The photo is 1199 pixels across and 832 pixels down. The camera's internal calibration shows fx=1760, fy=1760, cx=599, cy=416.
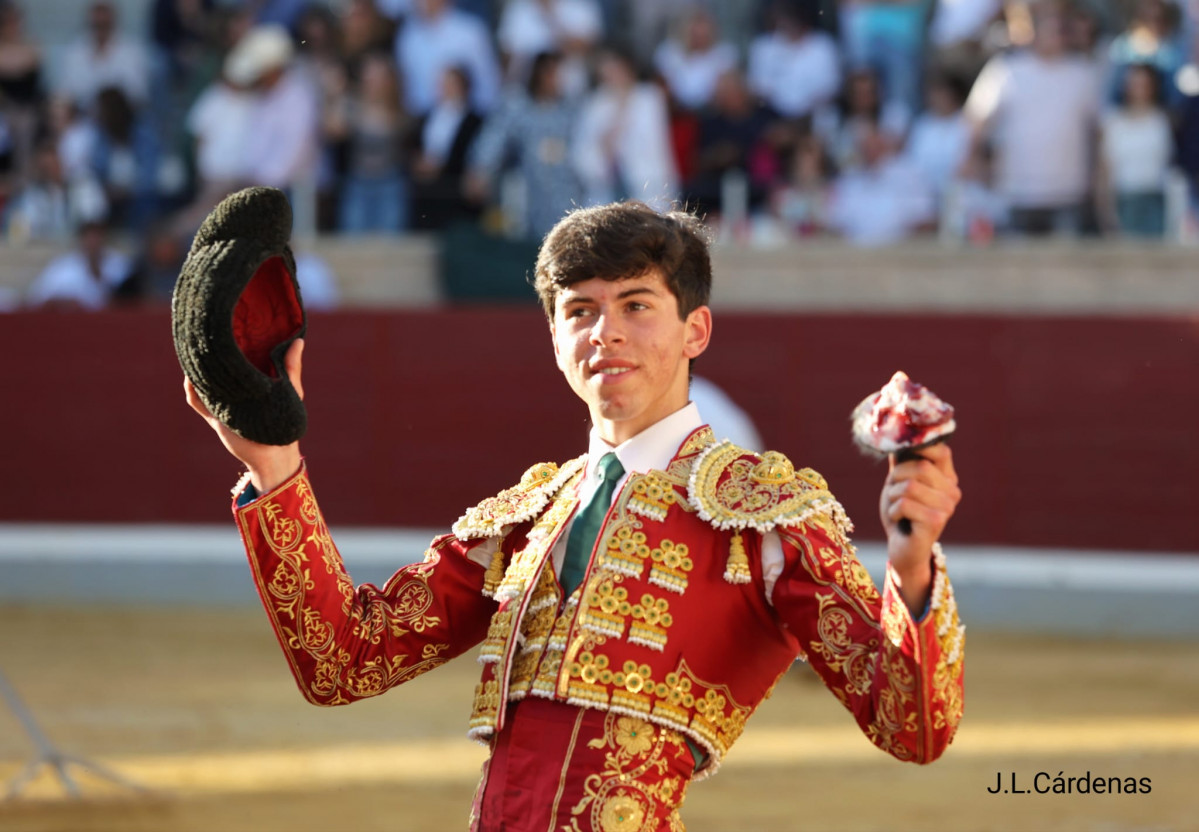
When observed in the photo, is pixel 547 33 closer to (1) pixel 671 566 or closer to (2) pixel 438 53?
(2) pixel 438 53

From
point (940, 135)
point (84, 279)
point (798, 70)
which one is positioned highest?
point (798, 70)

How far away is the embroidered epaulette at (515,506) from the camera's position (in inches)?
77.4

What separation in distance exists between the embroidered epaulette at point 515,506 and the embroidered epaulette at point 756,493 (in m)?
0.18

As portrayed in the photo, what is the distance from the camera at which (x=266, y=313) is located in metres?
1.82

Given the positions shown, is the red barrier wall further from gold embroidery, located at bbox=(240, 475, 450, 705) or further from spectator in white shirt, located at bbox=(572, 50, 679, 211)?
gold embroidery, located at bbox=(240, 475, 450, 705)

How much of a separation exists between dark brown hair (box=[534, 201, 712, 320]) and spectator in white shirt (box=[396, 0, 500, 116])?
6.42 meters

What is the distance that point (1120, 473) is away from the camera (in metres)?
7.48

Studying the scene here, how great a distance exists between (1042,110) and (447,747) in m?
3.84

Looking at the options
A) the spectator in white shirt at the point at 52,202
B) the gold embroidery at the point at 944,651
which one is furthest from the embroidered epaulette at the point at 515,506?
the spectator in white shirt at the point at 52,202

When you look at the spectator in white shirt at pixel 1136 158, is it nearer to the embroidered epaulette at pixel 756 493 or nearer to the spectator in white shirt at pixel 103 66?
the spectator in white shirt at pixel 103 66

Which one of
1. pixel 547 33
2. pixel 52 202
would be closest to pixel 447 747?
pixel 547 33

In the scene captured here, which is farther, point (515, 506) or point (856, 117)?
point (856, 117)

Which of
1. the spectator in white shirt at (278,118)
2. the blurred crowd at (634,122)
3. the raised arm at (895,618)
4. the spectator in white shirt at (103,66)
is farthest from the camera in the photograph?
the spectator in white shirt at (103,66)

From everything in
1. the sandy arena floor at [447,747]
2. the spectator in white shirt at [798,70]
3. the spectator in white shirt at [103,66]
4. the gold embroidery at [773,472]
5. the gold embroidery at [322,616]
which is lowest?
the sandy arena floor at [447,747]
